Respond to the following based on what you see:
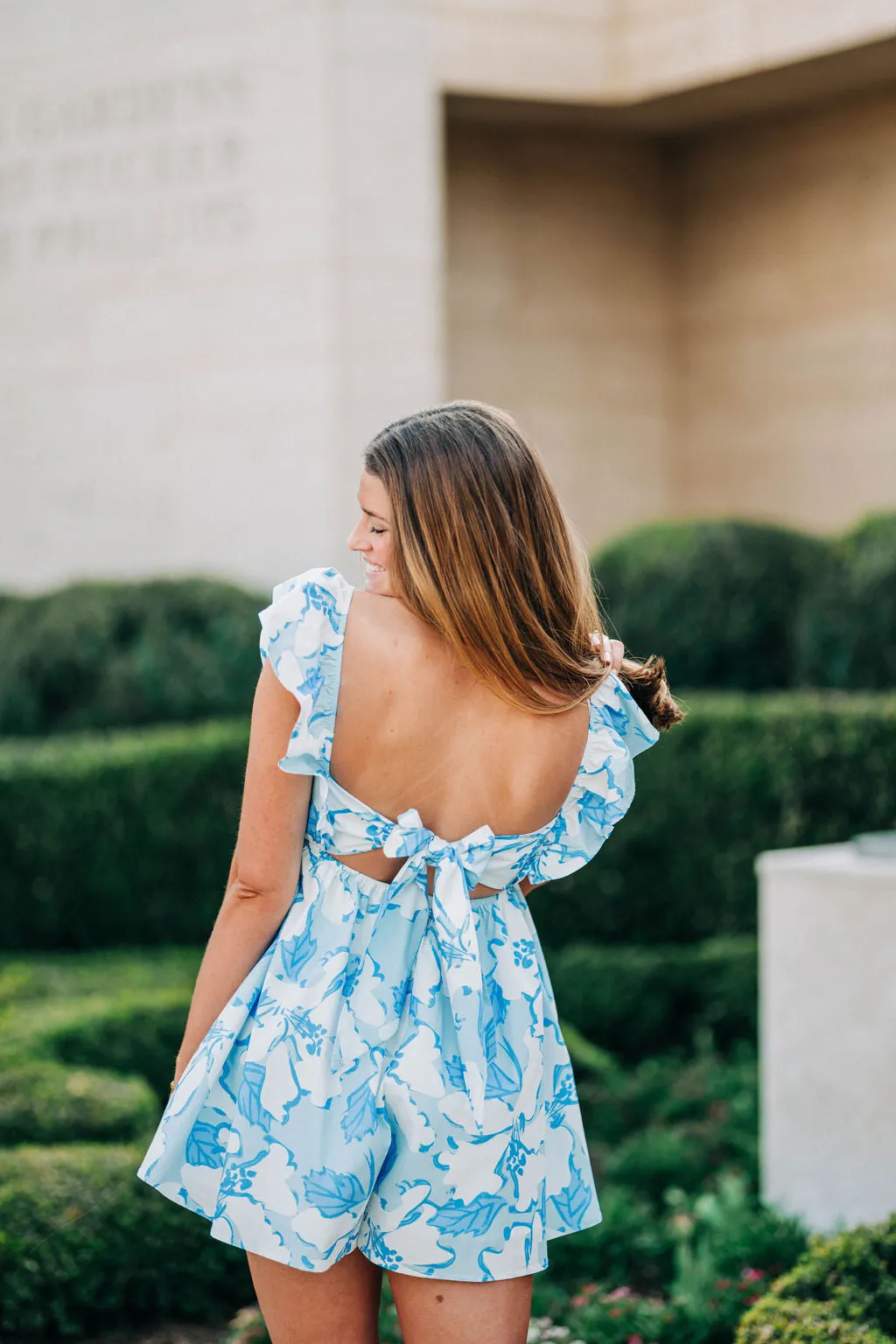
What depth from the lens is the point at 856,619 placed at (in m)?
6.80

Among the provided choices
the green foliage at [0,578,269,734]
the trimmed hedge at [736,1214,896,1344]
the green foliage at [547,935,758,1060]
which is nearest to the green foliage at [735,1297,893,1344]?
the trimmed hedge at [736,1214,896,1344]

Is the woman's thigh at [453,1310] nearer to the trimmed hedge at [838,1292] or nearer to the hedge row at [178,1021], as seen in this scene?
the trimmed hedge at [838,1292]

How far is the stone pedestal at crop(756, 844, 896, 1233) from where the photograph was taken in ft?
13.6

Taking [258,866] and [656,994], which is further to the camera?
[656,994]

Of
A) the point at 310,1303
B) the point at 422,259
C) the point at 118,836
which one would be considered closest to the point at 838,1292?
the point at 310,1303

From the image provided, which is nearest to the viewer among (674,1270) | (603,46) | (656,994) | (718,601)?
(674,1270)

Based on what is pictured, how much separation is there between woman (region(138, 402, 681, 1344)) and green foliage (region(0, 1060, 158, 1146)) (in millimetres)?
2376

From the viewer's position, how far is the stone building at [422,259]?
9.05 meters

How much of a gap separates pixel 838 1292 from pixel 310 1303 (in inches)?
54.6

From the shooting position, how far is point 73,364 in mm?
9797

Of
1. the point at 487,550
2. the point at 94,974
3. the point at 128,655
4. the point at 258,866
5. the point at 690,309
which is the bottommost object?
the point at 94,974

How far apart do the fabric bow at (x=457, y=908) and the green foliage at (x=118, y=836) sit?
4730mm

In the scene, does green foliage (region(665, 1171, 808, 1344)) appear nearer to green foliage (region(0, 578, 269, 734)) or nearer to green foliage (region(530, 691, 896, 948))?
green foliage (region(530, 691, 896, 948))

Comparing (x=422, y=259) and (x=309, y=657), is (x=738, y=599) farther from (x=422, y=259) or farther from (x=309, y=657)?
(x=309, y=657)
